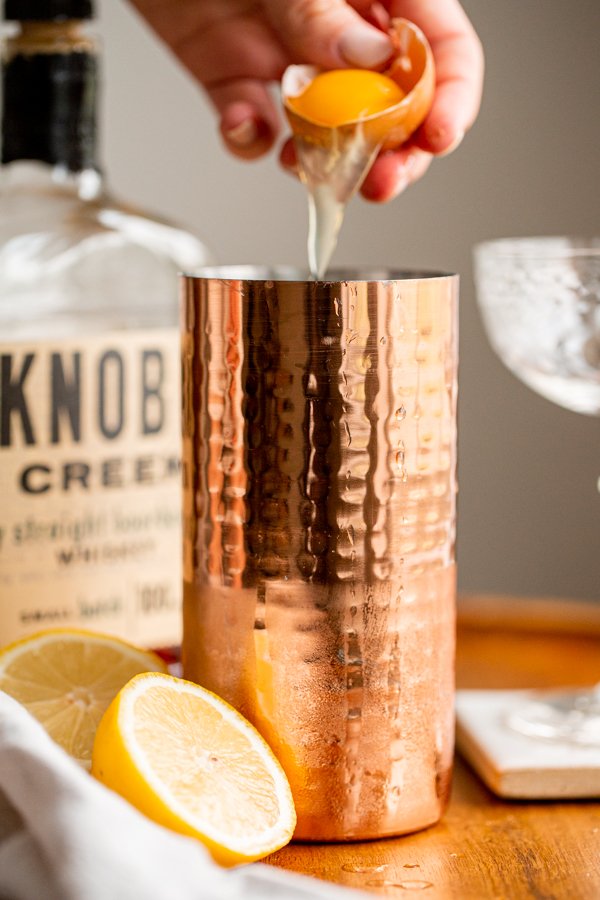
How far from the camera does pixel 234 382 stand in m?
0.56

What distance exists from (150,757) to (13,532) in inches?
12.5

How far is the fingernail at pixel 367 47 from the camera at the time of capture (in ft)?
2.12

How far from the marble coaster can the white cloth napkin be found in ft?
0.65

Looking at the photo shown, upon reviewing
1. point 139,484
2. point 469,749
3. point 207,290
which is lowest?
point 469,749

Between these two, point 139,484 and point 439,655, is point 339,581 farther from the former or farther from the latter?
point 139,484

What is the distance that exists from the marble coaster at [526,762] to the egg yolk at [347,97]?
330 mm

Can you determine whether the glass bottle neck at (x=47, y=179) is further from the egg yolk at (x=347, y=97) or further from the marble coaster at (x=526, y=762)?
the marble coaster at (x=526, y=762)

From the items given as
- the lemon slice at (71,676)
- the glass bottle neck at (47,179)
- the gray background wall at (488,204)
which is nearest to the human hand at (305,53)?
the glass bottle neck at (47,179)

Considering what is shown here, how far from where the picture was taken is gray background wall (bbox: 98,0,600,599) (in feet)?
4.65

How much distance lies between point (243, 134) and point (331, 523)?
346 millimetres

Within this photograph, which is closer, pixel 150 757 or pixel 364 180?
pixel 150 757

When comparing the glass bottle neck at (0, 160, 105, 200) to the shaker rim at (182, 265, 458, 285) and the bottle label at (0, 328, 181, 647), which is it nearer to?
the bottle label at (0, 328, 181, 647)

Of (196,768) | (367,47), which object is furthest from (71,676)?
(367,47)

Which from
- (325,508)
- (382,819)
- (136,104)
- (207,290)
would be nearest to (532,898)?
(382,819)
